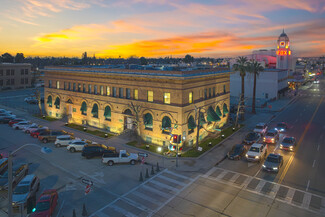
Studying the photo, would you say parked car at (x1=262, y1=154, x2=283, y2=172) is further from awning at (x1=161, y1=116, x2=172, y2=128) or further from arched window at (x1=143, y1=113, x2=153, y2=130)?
arched window at (x1=143, y1=113, x2=153, y2=130)

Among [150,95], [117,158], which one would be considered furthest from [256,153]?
[117,158]

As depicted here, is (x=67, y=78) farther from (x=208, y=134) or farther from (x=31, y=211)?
(x=31, y=211)

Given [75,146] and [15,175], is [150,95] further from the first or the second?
[15,175]

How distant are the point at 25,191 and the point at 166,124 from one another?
19.2 metres

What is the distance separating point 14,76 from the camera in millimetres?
99375

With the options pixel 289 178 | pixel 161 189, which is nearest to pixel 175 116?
pixel 161 189

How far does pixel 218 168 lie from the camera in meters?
30.3

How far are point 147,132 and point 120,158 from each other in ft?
29.3

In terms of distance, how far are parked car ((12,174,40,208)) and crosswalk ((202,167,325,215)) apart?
16747mm

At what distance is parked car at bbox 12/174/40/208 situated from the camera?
20984 mm

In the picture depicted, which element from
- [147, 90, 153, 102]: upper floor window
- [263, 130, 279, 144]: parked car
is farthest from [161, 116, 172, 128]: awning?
[263, 130, 279, 144]: parked car

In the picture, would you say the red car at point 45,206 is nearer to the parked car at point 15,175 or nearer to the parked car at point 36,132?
the parked car at point 15,175

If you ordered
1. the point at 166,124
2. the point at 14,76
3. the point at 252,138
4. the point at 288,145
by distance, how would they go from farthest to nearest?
the point at 14,76 < the point at 252,138 < the point at 288,145 < the point at 166,124

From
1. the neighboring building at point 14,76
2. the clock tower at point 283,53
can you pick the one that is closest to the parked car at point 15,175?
the neighboring building at point 14,76
